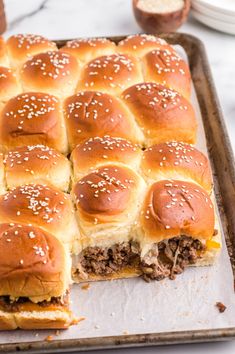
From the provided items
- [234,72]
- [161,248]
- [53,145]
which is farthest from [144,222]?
[234,72]

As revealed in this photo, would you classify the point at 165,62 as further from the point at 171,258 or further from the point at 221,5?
the point at 171,258

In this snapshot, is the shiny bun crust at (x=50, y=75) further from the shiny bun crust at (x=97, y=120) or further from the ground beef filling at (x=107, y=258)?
the ground beef filling at (x=107, y=258)

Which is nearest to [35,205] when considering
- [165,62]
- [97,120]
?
[97,120]

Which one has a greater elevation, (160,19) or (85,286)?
(160,19)

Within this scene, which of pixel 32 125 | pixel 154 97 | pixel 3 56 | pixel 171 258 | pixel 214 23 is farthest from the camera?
pixel 214 23

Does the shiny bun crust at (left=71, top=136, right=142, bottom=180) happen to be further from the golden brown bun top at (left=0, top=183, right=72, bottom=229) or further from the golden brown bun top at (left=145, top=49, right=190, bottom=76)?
the golden brown bun top at (left=145, top=49, right=190, bottom=76)

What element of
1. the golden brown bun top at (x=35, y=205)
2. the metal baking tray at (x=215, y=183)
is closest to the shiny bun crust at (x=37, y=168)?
the golden brown bun top at (x=35, y=205)
